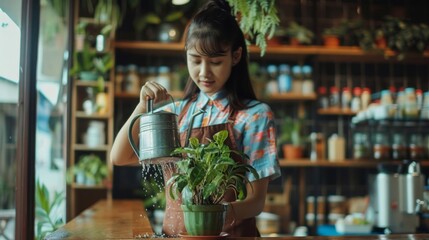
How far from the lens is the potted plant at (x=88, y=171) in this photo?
5.01 m

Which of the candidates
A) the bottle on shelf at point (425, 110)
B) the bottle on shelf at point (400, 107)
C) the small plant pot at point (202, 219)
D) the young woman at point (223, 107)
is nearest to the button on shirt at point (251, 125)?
the young woman at point (223, 107)

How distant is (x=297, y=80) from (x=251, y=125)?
395cm

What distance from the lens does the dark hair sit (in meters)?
1.69

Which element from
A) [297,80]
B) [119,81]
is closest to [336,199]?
[297,80]

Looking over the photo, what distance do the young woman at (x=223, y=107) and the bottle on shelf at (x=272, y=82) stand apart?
372 centimetres

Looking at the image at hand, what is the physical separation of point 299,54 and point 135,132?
4.07m

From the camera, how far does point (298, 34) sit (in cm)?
552

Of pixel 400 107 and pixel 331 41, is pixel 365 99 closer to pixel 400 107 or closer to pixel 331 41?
pixel 331 41

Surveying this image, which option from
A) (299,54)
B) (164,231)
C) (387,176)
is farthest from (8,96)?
(299,54)

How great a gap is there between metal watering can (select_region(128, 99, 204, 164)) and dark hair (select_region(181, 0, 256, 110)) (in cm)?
26

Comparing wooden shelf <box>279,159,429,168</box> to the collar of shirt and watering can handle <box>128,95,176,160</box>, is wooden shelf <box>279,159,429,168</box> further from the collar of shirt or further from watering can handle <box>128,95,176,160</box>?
watering can handle <box>128,95,176,160</box>

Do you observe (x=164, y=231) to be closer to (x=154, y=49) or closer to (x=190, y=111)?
(x=190, y=111)

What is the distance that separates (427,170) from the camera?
573 centimetres

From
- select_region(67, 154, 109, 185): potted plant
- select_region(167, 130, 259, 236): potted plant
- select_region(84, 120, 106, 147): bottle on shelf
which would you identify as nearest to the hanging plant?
select_region(167, 130, 259, 236): potted plant
